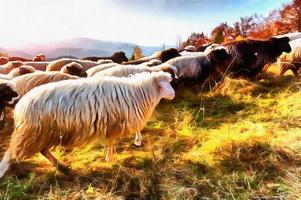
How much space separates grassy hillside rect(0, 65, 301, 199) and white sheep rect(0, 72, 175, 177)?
1.29 feet

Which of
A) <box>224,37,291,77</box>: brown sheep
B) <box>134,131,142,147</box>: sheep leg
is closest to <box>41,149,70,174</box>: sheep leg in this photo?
<box>134,131,142,147</box>: sheep leg

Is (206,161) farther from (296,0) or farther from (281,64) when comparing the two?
(296,0)

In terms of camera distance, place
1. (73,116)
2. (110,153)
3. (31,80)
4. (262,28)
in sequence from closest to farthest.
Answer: (73,116)
(110,153)
(31,80)
(262,28)

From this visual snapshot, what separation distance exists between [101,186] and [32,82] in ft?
11.9

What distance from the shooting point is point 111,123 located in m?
5.74

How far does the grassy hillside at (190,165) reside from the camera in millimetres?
4754

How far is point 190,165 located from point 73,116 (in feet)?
5.61

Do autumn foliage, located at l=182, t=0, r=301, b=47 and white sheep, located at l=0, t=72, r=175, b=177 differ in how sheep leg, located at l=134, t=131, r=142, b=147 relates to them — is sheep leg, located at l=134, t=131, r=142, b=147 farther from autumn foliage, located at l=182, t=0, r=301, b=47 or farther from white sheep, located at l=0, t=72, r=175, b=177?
autumn foliage, located at l=182, t=0, r=301, b=47

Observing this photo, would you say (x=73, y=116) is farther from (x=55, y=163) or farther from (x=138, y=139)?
(x=138, y=139)

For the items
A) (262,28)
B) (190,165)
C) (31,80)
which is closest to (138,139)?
(190,165)

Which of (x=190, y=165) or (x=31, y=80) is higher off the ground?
(x=31, y=80)

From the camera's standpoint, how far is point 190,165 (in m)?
5.50

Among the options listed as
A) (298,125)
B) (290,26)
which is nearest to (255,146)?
(298,125)

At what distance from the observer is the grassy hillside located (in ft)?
15.6
